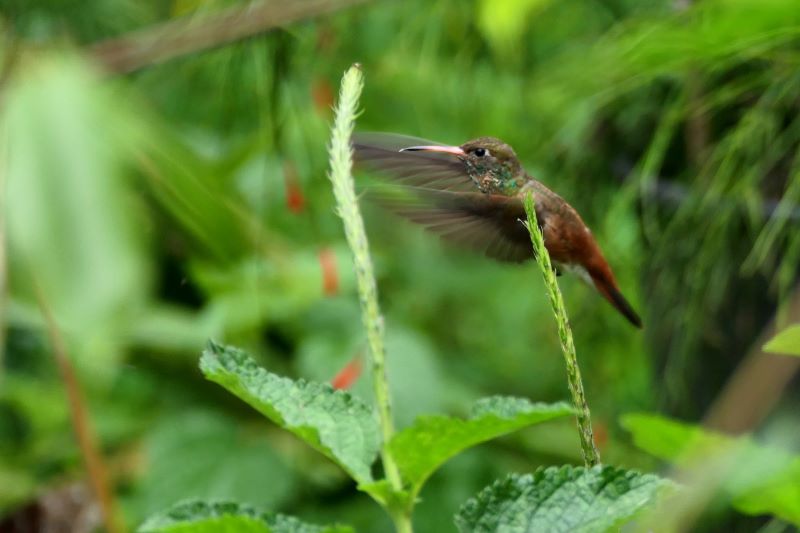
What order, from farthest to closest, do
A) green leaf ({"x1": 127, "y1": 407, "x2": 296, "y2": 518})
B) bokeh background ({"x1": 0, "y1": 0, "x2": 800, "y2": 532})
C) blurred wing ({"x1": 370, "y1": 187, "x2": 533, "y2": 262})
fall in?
green leaf ({"x1": 127, "y1": 407, "x2": 296, "y2": 518})
blurred wing ({"x1": 370, "y1": 187, "x2": 533, "y2": 262})
bokeh background ({"x1": 0, "y1": 0, "x2": 800, "y2": 532})

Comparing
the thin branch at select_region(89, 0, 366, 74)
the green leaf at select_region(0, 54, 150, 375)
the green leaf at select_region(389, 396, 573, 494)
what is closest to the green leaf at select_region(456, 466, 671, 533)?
the green leaf at select_region(389, 396, 573, 494)

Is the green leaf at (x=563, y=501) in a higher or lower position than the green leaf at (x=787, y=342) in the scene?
lower

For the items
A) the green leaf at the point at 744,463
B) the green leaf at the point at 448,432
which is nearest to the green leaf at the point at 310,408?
the green leaf at the point at 448,432

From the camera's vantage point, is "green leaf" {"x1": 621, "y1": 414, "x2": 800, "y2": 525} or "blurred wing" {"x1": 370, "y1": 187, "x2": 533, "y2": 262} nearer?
"green leaf" {"x1": 621, "y1": 414, "x2": 800, "y2": 525}

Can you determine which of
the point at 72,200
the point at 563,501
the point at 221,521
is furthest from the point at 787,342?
the point at 72,200

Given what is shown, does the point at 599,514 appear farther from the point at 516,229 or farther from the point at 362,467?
the point at 516,229

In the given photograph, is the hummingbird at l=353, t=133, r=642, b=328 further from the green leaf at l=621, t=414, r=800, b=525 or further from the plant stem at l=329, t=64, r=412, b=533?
the plant stem at l=329, t=64, r=412, b=533

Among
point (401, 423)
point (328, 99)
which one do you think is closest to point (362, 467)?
point (401, 423)

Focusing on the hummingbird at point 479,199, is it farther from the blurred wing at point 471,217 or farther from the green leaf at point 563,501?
the green leaf at point 563,501
